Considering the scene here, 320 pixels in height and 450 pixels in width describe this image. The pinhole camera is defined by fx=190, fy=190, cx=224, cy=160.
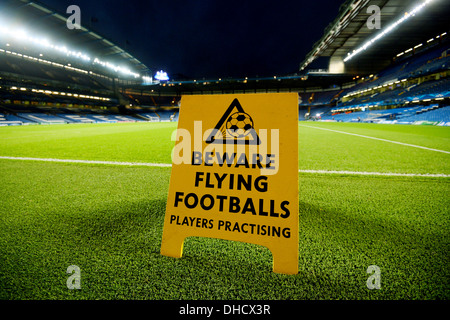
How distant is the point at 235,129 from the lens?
1120 millimetres

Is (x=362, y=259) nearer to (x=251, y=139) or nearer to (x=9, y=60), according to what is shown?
(x=251, y=139)

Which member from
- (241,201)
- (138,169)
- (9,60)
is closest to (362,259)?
(241,201)

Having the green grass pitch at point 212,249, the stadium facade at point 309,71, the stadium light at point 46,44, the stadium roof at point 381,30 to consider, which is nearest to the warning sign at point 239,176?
the green grass pitch at point 212,249

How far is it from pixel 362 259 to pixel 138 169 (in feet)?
8.70

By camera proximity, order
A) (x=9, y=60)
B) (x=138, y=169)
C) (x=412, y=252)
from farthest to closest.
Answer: (x=9, y=60)
(x=138, y=169)
(x=412, y=252)

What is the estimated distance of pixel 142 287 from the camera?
839mm

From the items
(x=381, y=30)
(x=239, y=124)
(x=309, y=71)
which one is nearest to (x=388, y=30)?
(x=381, y=30)

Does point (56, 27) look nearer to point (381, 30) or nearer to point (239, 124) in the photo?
point (239, 124)

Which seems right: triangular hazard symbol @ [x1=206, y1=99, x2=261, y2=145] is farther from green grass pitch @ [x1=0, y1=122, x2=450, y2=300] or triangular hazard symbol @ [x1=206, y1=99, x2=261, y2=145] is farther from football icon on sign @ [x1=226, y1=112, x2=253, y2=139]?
green grass pitch @ [x1=0, y1=122, x2=450, y2=300]

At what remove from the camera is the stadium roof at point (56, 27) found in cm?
1881

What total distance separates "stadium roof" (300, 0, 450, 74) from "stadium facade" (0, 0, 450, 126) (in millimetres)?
110

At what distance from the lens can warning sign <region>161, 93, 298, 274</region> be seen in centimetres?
100
